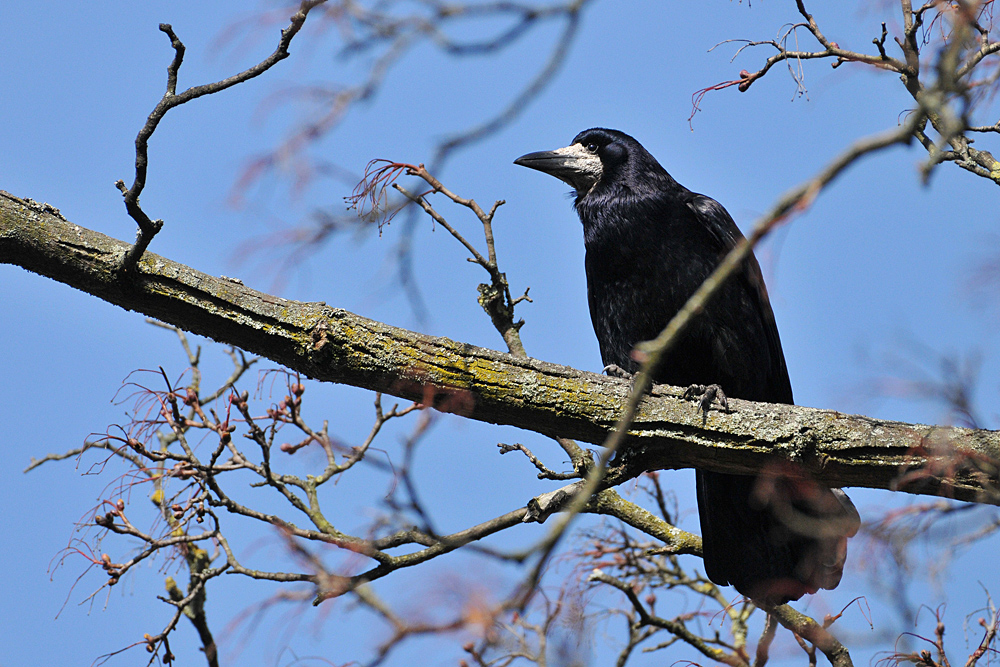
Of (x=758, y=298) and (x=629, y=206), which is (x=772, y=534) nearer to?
(x=758, y=298)

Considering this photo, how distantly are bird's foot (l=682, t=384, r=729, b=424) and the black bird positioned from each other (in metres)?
0.49

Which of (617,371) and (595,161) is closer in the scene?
(617,371)

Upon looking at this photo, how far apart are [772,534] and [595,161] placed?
2.35 metres

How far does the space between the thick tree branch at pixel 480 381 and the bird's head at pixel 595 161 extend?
2.06 m

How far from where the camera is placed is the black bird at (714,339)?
12.2 ft

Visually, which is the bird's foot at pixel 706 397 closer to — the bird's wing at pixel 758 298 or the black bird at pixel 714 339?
the black bird at pixel 714 339

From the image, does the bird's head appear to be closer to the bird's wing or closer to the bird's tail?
the bird's wing

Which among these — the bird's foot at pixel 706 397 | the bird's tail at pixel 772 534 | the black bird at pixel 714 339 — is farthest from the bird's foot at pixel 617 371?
the bird's foot at pixel 706 397

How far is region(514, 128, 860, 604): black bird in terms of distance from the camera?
371 cm

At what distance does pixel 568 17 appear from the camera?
78.7 inches

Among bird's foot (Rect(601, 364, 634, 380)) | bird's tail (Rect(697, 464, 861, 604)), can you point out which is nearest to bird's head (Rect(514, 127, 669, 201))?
bird's foot (Rect(601, 364, 634, 380))

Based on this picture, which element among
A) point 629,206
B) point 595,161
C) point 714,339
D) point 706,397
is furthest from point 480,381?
point 595,161

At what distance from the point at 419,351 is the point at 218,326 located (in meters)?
0.69

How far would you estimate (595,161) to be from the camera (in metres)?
5.04
